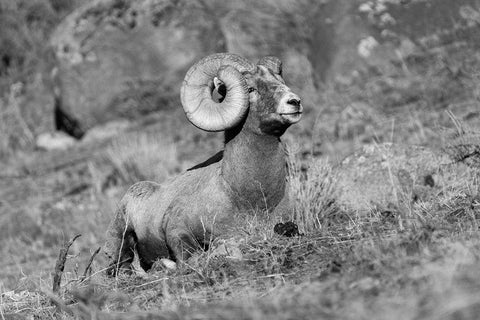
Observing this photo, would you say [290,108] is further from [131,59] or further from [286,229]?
[131,59]

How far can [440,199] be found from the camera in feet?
24.0

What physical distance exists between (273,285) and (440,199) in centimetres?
259

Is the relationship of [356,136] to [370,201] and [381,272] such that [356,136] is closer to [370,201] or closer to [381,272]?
[370,201]

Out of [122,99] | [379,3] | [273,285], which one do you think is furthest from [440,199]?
[122,99]

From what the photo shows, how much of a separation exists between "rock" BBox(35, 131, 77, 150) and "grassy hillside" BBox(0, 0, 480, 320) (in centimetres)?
24

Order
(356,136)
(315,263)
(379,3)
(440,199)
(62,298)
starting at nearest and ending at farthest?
(315,263), (62,298), (440,199), (356,136), (379,3)

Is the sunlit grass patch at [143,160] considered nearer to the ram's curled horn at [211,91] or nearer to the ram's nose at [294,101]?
the ram's curled horn at [211,91]

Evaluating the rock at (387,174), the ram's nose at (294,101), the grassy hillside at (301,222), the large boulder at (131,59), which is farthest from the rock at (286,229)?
the large boulder at (131,59)

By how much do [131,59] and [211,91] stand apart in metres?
10.1

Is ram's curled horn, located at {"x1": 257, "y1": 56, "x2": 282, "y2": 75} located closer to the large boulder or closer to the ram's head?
the ram's head

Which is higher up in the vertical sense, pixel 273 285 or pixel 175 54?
pixel 273 285

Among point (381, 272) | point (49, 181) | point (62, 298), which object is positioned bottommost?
point (49, 181)

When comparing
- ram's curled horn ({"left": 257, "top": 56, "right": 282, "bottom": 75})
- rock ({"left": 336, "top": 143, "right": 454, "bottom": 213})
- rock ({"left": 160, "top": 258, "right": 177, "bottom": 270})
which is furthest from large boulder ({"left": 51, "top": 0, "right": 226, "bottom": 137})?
rock ({"left": 160, "top": 258, "right": 177, "bottom": 270})

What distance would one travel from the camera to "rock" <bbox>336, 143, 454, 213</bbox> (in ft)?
27.3
